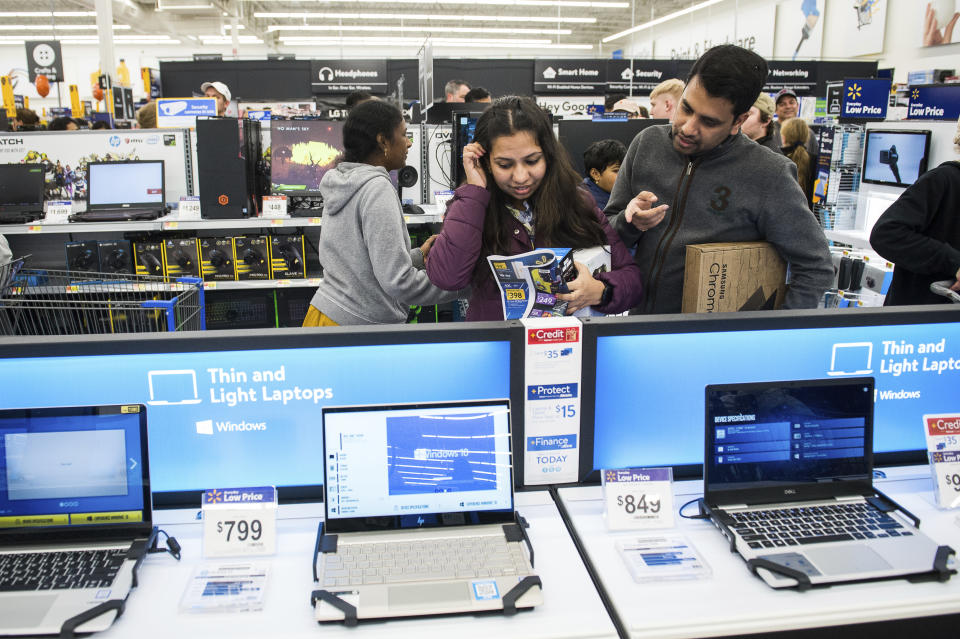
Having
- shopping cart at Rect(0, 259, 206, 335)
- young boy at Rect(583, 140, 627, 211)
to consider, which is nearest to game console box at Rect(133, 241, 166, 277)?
shopping cart at Rect(0, 259, 206, 335)

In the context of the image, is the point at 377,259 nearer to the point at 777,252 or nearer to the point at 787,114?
the point at 777,252

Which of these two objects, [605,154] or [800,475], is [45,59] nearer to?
[605,154]

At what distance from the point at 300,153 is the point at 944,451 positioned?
3.99 meters

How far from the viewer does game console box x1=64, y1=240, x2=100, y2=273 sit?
4.11 meters

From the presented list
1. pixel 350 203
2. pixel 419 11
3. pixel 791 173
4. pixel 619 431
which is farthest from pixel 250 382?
pixel 419 11

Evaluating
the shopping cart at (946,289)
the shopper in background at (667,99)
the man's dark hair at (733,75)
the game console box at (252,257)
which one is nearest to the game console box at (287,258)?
the game console box at (252,257)

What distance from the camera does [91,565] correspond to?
1.15 meters

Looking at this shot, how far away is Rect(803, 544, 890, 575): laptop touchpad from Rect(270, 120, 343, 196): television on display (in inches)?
153

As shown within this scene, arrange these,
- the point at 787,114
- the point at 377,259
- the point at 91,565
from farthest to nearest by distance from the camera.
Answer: the point at 787,114 → the point at 377,259 → the point at 91,565

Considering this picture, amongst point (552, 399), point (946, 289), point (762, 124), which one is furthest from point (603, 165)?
point (552, 399)

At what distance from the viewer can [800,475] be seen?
132 centimetres

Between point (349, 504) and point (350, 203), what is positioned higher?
point (350, 203)

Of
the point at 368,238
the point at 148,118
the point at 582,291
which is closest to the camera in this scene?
the point at 582,291

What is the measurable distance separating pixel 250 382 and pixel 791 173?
4.61 feet
